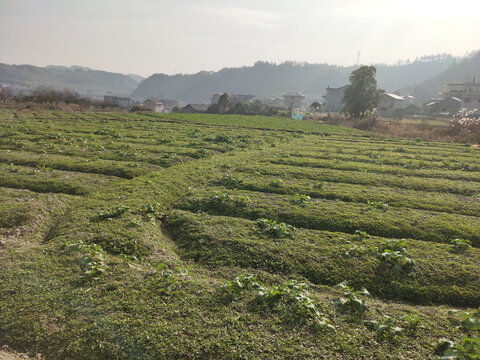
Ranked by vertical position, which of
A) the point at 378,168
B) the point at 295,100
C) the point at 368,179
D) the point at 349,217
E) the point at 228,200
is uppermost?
the point at 295,100

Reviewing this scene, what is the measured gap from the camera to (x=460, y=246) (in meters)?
10.2

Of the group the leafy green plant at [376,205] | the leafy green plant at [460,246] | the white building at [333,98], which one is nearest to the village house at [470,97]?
the white building at [333,98]

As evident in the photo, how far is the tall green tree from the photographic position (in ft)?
216

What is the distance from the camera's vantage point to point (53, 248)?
29.1 ft

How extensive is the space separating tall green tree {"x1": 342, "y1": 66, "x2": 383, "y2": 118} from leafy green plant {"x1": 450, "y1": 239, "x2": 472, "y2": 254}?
62.1m

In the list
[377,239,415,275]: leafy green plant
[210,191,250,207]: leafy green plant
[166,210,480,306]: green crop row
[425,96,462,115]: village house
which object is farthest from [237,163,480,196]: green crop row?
[425,96,462,115]: village house

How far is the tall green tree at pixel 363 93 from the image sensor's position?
216 feet

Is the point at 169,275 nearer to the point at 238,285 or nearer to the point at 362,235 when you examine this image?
the point at 238,285

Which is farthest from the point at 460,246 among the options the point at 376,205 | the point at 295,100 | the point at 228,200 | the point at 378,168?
the point at 295,100

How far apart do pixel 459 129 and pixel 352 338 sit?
47.7 metres

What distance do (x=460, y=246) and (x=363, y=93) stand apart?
206ft

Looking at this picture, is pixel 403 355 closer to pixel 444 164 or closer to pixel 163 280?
pixel 163 280

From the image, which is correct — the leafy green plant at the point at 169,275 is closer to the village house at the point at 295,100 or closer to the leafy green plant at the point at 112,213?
the leafy green plant at the point at 112,213

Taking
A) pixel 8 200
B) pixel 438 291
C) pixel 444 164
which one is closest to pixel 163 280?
pixel 438 291
